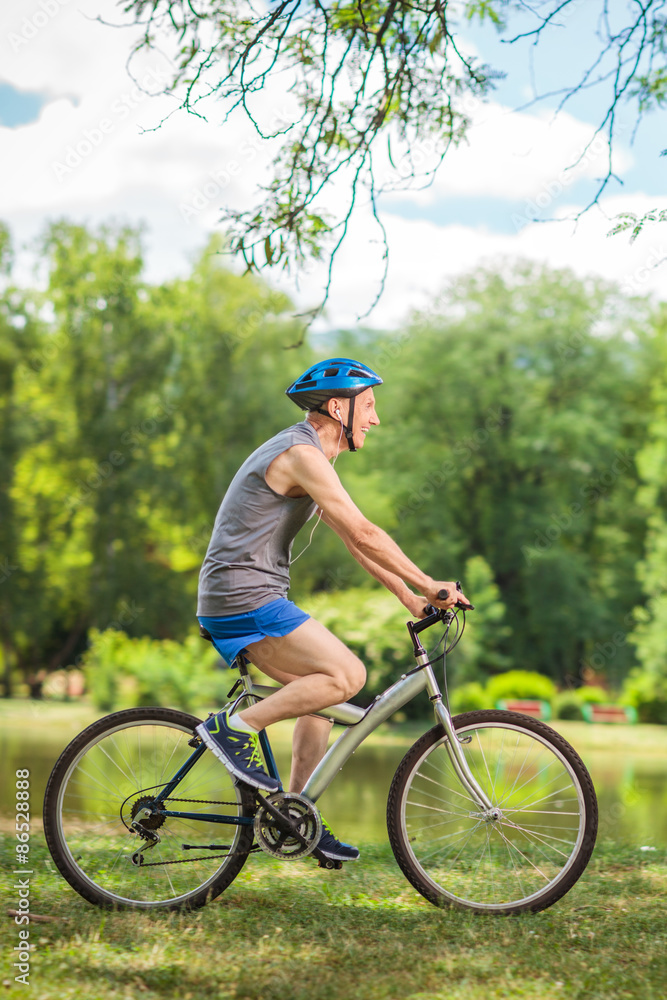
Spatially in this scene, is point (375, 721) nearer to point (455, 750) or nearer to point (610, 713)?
point (455, 750)

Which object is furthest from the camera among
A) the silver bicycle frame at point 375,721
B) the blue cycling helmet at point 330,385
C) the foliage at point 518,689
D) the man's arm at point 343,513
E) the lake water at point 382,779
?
the foliage at point 518,689

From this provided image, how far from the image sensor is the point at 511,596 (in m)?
30.8

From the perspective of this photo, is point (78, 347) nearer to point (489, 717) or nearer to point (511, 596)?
point (511, 596)

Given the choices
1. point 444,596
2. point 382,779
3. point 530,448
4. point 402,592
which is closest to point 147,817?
point 402,592

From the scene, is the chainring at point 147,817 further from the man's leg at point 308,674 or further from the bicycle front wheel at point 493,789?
the bicycle front wheel at point 493,789

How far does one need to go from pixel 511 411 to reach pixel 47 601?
51.9 ft

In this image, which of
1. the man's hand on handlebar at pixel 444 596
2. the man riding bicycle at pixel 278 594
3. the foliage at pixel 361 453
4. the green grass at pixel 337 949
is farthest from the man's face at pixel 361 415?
the foliage at pixel 361 453

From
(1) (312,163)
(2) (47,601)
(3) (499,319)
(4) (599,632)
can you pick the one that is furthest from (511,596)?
(1) (312,163)

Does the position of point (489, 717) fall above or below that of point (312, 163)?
below

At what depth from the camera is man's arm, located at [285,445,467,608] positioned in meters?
Result: 3.18

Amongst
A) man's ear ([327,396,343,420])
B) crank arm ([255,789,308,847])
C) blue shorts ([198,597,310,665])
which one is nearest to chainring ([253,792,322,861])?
crank arm ([255,789,308,847])

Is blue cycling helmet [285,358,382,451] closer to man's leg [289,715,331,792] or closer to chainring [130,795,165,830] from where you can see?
man's leg [289,715,331,792]

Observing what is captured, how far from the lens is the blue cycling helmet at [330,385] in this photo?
3.45 m

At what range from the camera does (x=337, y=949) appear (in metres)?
3.03
